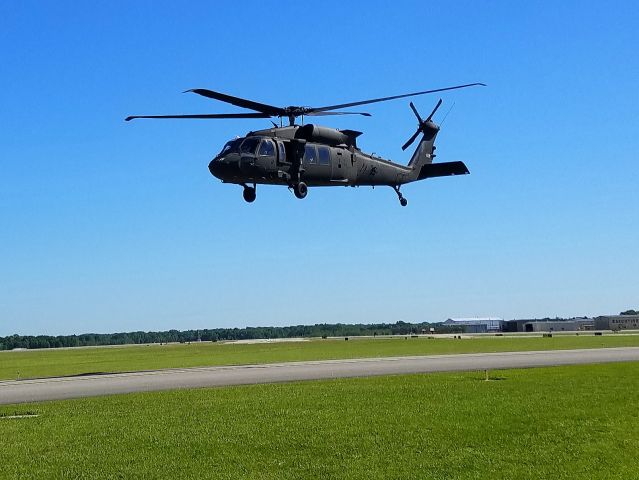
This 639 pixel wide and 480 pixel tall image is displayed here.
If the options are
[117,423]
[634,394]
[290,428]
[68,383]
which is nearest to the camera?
[290,428]

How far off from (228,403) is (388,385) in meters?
6.69

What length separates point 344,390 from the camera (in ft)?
81.8

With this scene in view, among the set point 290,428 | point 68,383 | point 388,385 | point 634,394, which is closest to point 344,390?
point 388,385

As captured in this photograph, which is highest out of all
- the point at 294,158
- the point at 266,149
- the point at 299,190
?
the point at 266,149

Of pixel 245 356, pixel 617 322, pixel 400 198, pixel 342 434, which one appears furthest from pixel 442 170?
pixel 617 322

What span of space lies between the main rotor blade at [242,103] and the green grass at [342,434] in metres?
11.8

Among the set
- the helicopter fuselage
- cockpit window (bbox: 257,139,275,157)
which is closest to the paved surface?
the helicopter fuselage

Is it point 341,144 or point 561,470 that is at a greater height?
point 341,144

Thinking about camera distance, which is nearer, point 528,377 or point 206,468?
point 206,468

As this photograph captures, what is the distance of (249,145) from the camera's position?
33875 millimetres

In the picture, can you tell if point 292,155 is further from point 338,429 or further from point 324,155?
point 338,429

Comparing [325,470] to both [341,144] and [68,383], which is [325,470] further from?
[341,144]

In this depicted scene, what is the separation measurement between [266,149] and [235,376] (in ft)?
35.8

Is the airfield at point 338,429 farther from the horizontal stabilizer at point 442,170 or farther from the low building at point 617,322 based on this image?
the low building at point 617,322
